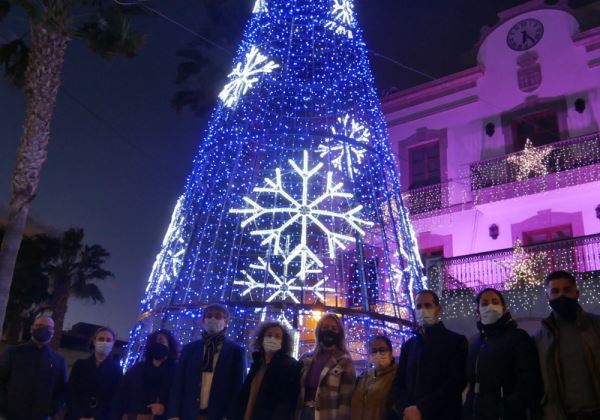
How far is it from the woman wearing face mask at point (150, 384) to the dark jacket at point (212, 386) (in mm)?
323

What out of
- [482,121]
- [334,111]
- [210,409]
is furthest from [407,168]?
[210,409]

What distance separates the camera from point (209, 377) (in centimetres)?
463

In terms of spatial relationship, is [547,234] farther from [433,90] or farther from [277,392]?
[277,392]

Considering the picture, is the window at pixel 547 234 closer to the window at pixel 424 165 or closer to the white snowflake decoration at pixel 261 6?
the window at pixel 424 165

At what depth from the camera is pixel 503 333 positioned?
3705 mm

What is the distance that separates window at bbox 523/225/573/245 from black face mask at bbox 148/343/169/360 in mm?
8841

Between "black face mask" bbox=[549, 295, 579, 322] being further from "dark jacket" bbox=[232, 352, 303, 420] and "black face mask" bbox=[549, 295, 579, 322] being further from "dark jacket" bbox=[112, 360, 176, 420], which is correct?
"dark jacket" bbox=[112, 360, 176, 420]

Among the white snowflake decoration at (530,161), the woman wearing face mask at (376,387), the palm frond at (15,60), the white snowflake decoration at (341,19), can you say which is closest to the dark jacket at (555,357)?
the woman wearing face mask at (376,387)

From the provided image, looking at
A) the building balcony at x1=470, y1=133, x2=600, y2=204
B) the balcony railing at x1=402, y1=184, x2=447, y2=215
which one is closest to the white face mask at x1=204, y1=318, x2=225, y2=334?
the building balcony at x1=470, y1=133, x2=600, y2=204

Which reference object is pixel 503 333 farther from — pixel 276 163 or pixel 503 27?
pixel 503 27

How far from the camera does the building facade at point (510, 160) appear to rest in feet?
36.5

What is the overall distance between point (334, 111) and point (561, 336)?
5.13m

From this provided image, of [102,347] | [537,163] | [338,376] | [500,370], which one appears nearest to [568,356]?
[500,370]

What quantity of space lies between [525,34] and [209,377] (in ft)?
38.7
